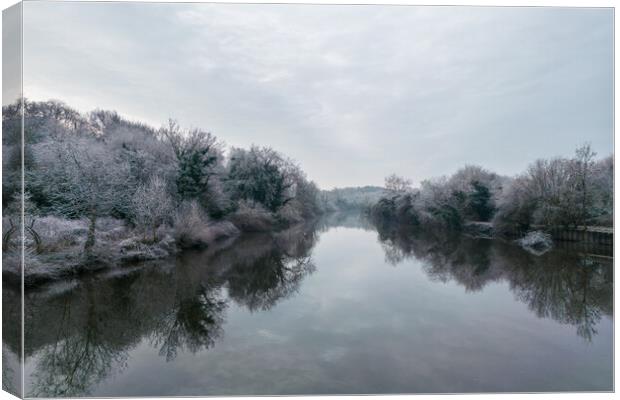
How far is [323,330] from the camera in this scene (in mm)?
7746

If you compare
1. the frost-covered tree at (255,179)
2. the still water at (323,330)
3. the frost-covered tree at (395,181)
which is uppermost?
the frost-covered tree at (255,179)

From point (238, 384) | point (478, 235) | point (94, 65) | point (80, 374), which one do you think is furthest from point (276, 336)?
point (478, 235)

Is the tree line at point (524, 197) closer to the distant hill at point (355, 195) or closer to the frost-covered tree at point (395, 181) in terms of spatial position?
the frost-covered tree at point (395, 181)

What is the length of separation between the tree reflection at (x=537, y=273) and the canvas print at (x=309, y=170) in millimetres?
119

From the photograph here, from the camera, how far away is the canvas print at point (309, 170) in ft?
18.7

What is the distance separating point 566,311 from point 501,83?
5568 millimetres

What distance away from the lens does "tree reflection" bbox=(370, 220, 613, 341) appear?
899 cm

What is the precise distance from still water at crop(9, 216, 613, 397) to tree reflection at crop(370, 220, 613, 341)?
8 cm

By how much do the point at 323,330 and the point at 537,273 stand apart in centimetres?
948

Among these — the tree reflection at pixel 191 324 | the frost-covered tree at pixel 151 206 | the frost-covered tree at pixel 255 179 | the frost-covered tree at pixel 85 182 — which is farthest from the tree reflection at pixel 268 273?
the frost-covered tree at pixel 255 179

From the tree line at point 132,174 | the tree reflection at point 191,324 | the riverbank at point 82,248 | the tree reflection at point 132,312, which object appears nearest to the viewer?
the tree reflection at point 132,312

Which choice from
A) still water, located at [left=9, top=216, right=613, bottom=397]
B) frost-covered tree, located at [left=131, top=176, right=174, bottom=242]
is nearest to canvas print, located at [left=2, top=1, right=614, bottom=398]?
still water, located at [left=9, top=216, right=613, bottom=397]

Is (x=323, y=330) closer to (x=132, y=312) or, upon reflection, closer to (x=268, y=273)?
(x=132, y=312)

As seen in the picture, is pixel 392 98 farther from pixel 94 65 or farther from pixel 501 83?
pixel 94 65
